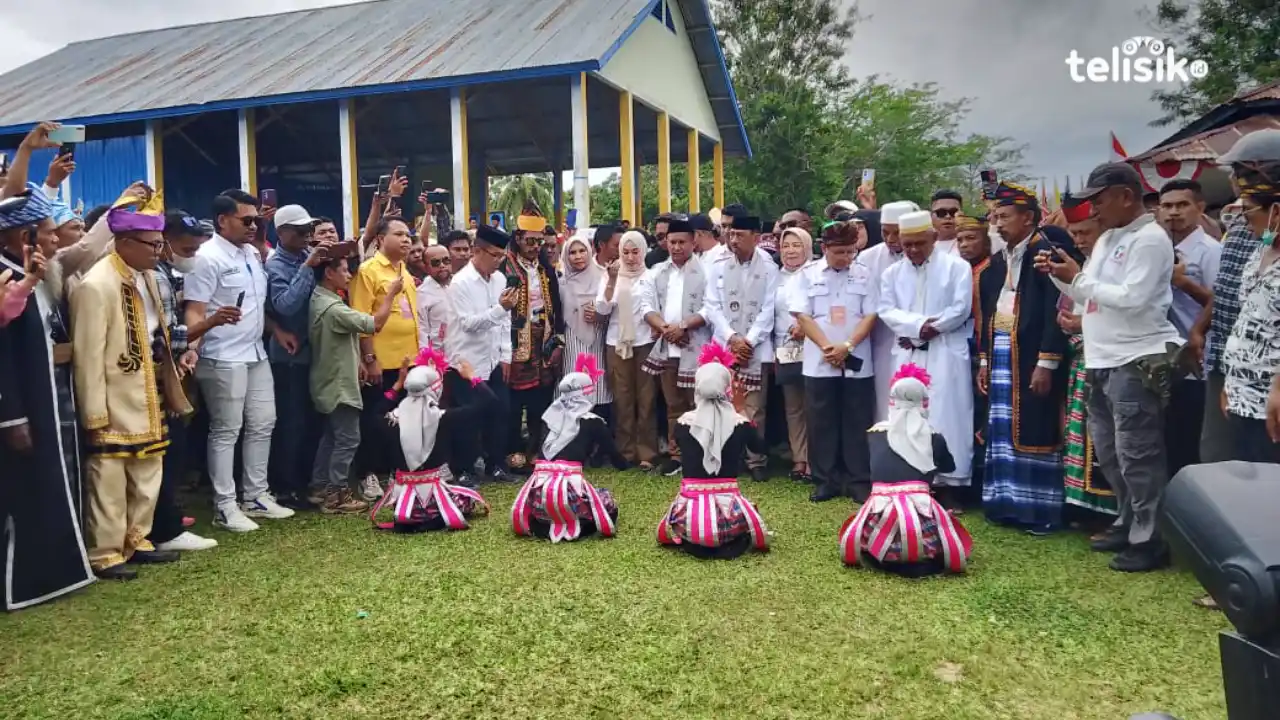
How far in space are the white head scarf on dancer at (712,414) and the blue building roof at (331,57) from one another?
26.1 ft

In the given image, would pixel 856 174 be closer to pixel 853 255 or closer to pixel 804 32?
pixel 804 32

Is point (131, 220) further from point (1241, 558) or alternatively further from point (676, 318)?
point (1241, 558)

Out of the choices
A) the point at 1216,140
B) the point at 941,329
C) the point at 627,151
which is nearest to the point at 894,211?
the point at 941,329

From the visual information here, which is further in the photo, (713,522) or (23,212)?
(713,522)

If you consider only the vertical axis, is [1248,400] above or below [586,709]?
above

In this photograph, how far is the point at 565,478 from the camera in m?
5.04

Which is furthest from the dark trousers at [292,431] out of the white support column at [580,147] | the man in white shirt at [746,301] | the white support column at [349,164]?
the white support column at [349,164]

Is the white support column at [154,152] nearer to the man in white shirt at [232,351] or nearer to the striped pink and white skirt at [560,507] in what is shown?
the man in white shirt at [232,351]

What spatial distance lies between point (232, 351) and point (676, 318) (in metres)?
3.11

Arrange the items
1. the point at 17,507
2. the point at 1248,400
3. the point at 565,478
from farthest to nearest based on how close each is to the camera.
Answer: the point at 565,478 → the point at 17,507 → the point at 1248,400

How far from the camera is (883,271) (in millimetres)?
6020

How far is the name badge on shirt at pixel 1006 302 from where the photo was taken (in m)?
5.27

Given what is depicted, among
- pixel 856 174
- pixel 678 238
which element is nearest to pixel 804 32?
pixel 856 174

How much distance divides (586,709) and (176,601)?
2.30m
